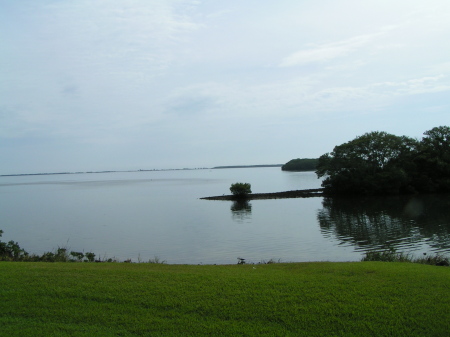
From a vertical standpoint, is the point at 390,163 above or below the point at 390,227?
above

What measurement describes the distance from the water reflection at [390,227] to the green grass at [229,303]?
1647 cm

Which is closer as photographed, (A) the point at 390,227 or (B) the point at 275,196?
(A) the point at 390,227

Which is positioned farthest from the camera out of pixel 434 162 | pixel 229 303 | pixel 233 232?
pixel 434 162

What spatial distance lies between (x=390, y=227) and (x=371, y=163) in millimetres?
36593

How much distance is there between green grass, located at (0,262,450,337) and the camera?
6426 millimetres

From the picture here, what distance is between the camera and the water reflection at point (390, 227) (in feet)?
80.2

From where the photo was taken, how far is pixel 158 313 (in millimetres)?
7051

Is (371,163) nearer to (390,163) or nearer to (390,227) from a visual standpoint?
(390,163)

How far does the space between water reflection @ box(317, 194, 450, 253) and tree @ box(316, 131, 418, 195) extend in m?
17.8

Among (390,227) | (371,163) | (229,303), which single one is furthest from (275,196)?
(229,303)

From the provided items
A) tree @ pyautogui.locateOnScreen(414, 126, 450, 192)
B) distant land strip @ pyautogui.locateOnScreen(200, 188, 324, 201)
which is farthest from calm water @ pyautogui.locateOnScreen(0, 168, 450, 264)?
tree @ pyautogui.locateOnScreen(414, 126, 450, 192)

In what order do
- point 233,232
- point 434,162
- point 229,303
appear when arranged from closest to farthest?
point 229,303 < point 233,232 < point 434,162

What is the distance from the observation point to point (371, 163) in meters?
66.4

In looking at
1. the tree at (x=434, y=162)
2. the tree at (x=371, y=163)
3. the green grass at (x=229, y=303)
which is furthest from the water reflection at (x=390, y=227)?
the tree at (x=434, y=162)
